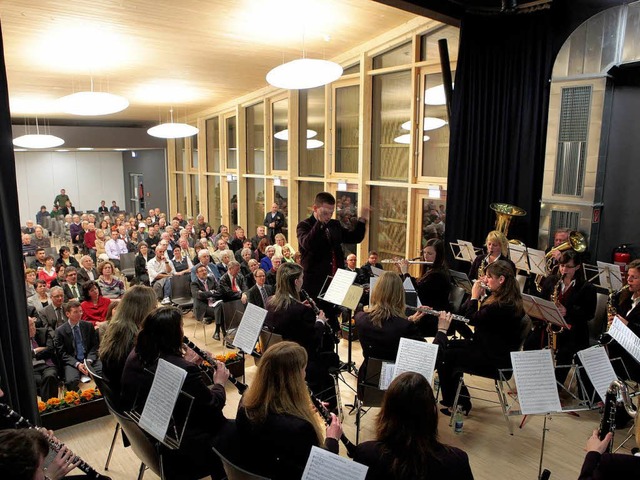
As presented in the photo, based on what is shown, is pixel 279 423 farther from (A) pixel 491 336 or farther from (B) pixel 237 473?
(A) pixel 491 336

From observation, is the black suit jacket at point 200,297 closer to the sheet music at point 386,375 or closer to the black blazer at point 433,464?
the sheet music at point 386,375

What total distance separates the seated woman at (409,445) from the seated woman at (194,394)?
1.11m

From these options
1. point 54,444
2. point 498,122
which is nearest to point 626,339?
point 54,444

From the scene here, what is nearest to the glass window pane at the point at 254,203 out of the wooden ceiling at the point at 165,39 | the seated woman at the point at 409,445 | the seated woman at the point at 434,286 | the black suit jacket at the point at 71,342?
the wooden ceiling at the point at 165,39

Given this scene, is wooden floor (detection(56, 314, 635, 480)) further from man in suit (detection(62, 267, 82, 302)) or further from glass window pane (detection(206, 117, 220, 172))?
glass window pane (detection(206, 117, 220, 172))

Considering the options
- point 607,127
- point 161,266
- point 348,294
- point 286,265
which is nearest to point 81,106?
point 161,266

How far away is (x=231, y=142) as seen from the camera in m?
13.7

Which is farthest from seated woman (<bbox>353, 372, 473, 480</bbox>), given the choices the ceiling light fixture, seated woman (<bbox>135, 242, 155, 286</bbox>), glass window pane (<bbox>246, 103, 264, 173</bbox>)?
glass window pane (<bbox>246, 103, 264, 173</bbox>)

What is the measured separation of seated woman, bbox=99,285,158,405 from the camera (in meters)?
3.19

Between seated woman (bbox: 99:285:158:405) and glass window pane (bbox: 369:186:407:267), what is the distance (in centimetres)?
555

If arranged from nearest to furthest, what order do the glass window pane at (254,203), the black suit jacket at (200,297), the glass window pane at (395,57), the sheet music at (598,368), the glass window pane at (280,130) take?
the sheet music at (598,368) < the black suit jacket at (200,297) < the glass window pane at (395,57) < the glass window pane at (280,130) < the glass window pane at (254,203)

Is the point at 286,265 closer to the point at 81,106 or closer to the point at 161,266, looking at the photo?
the point at 81,106

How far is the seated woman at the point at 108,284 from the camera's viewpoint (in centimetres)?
681

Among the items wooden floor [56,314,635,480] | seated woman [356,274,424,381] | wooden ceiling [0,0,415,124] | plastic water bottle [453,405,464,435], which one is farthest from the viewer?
wooden ceiling [0,0,415,124]
